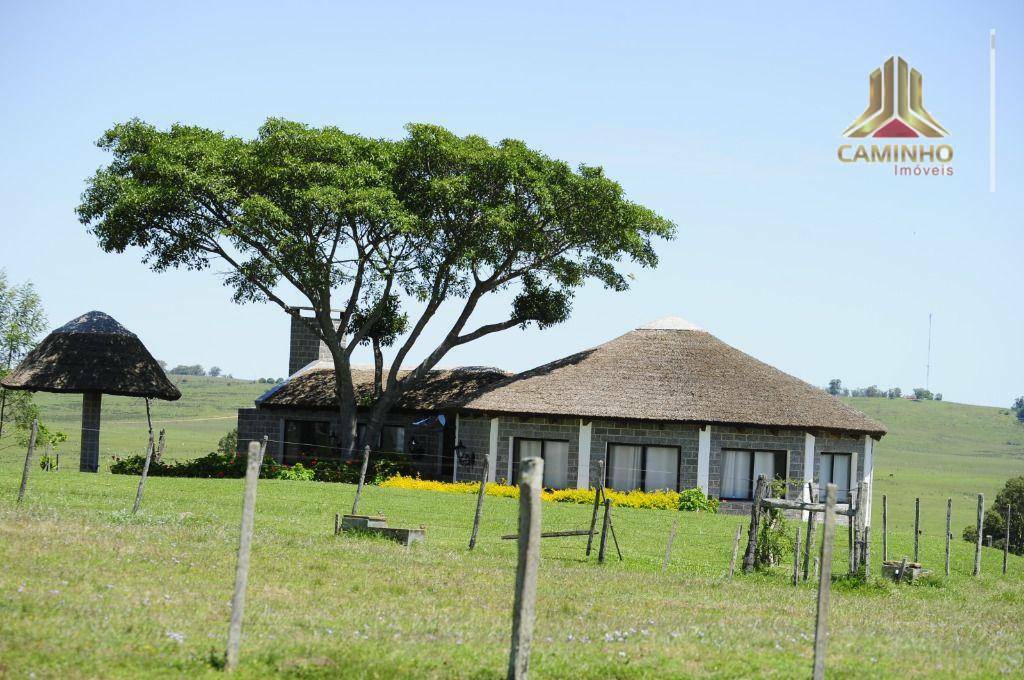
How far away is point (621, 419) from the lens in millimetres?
38156

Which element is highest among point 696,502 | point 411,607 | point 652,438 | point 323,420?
point 652,438

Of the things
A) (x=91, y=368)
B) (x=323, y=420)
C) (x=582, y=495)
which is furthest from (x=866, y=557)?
(x=91, y=368)

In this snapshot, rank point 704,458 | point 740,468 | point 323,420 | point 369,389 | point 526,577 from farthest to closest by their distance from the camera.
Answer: point 369,389 < point 323,420 < point 740,468 < point 704,458 < point 526,577

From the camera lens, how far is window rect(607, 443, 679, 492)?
38688mm

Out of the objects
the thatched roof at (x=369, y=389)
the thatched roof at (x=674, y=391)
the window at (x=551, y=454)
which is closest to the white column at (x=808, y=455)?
the thatched roof at (x=674, y=391)

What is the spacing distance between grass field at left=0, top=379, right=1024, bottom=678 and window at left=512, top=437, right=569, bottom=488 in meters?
12.6

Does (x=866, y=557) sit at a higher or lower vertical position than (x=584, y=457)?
lower

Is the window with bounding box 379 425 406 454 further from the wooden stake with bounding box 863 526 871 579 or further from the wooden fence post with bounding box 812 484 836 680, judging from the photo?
the wooden fence post with bounding box 812 484 836 680

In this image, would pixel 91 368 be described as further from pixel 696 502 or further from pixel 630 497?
pixel 696 502

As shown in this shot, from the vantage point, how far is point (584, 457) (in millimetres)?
38719

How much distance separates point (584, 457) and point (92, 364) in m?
18.7

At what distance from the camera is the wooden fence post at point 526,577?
34.7 ft

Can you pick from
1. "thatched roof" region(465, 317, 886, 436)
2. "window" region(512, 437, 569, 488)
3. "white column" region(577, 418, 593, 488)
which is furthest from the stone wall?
"white column" region(577, 418, 593, 488)

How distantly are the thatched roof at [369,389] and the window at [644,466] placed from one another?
6092 mm
